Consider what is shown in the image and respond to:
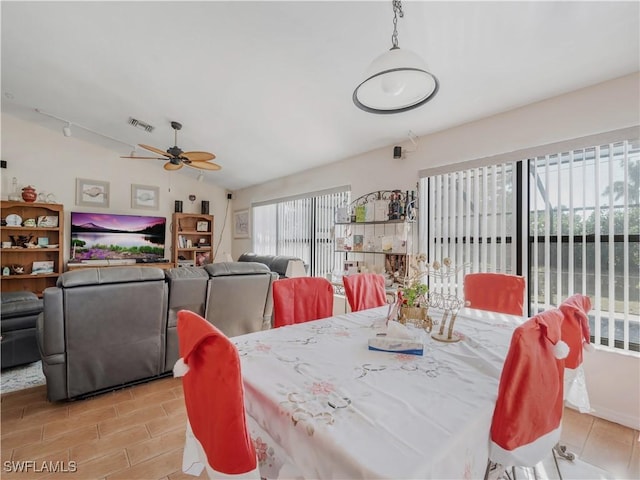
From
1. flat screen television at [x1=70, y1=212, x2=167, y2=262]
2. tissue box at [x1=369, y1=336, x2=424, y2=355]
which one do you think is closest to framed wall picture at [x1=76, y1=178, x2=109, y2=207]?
flat screen television at [x1=70, y1=212, x2=167, y2=262]

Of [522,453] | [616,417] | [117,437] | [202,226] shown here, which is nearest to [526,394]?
[522,453]

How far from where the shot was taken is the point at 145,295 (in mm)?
2279

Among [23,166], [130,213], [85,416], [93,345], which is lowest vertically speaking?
[85,416]

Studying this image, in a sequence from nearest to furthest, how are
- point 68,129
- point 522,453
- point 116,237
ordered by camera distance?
point 522,453, point 68,129, point 116,237

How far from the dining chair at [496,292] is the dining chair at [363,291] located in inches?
25.0

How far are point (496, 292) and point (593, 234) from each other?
2.88 feet

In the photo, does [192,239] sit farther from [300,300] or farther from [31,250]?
[300,300]

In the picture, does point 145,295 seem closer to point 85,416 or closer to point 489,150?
point 85,416

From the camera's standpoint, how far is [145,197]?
239 inches

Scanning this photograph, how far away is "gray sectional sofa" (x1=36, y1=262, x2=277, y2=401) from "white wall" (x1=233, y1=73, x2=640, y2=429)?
2175mm

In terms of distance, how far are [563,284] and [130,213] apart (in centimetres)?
684

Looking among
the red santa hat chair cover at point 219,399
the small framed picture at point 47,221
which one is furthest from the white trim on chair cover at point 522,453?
the small framed picture at point 47,221

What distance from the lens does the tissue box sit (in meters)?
1.19

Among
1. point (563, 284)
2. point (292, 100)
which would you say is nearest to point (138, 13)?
point (292, 100)
